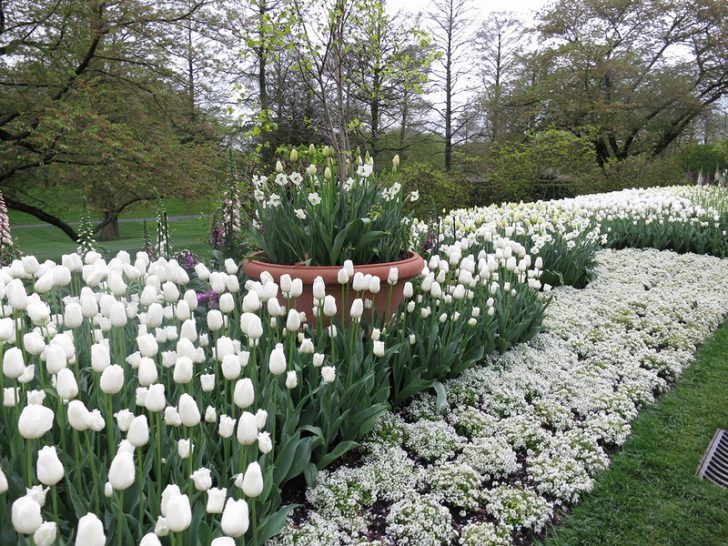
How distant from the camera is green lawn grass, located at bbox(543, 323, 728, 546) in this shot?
240cm

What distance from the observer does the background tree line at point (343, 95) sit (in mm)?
7621

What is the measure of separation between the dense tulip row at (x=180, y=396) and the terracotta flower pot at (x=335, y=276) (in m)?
0.07

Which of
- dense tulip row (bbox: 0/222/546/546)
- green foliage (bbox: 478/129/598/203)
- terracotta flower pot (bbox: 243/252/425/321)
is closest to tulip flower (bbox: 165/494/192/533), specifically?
dense tulip row (bbox: 0/222/546/546)

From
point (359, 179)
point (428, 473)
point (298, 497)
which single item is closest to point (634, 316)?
point (359, 179)

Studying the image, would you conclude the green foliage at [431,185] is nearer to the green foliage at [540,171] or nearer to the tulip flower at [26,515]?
the green foliage at [540,171]

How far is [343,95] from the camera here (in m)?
10.6

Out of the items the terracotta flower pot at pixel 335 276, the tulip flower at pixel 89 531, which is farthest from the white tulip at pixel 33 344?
the terracotta flower pot at pixel 335 276

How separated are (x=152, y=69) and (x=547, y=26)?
20508 millimetres

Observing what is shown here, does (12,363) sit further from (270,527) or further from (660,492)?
(660,492)

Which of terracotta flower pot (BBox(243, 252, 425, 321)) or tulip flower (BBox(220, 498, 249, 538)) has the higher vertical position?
terracotta flower pot (BBox(243, 252, 425, 321))

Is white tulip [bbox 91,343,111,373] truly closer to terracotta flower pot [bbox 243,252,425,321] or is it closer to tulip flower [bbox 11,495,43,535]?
tulip flower [bbox 11,495,43,535]

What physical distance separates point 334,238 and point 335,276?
39 centimetres

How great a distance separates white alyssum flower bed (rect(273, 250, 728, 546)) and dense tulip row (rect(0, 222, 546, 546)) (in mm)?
189

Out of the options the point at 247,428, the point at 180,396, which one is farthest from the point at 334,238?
the point at 247,428
